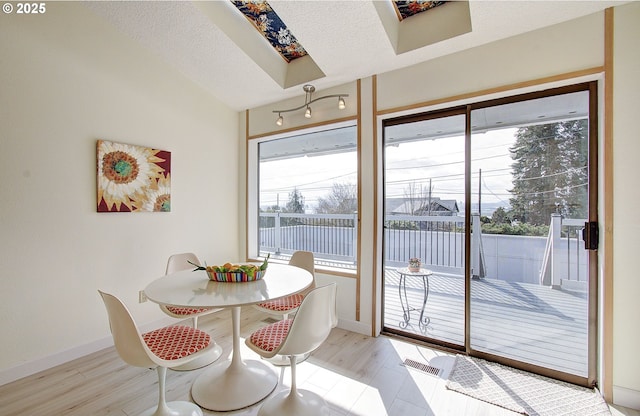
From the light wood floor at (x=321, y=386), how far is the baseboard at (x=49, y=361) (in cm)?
5

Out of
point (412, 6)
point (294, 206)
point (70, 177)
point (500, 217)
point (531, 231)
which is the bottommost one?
point (531, 231)

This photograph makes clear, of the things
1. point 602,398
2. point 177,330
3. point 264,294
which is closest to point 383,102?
point 264,294

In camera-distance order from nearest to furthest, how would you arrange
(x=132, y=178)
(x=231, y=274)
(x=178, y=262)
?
(x=231, y=274)
(x=178, y=262)
(x=132, y=178)

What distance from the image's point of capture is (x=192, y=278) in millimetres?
2125

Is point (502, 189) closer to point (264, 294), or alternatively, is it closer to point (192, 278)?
point (264, 294)

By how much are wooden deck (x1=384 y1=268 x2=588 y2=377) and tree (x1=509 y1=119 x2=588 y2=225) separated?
0.62 meters

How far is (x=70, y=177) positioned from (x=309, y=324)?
8.01ft

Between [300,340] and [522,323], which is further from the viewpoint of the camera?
[522,323]

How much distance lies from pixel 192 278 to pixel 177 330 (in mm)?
356

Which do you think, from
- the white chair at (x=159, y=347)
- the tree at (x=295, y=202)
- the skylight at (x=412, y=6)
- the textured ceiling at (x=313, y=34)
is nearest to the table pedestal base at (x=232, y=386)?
the white chair at (x=159, y=347)

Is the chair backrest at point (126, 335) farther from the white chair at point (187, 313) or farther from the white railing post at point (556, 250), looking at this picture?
the white railing post at point (556, 250)

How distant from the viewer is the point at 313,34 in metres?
2.44

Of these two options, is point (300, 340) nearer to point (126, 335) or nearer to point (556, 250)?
point (126, 335)

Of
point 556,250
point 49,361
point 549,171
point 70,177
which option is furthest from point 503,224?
point 49,361
